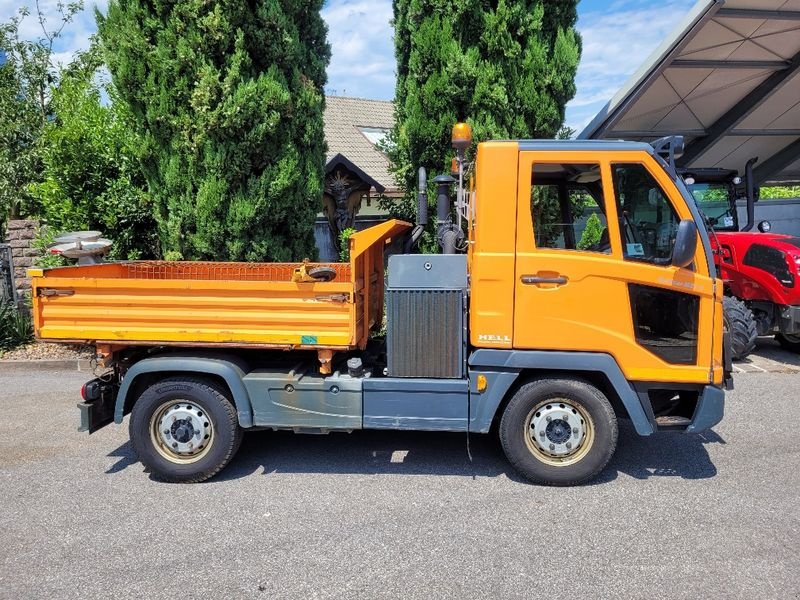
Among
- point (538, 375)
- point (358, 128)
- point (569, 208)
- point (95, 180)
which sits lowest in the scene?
point (538, 375)

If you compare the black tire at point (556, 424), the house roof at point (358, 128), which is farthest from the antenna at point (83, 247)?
the house roof at point (358, 128)

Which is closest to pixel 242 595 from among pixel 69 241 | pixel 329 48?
pixel 69 241

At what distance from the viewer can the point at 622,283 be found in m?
4.02

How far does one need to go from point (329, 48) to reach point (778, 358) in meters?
7.66

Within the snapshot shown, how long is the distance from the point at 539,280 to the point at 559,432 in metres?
1.12

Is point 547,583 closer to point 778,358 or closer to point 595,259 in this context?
point 595,259

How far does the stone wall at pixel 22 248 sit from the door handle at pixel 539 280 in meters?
8.12

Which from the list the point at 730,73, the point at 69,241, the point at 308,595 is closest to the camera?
the point at 308,595

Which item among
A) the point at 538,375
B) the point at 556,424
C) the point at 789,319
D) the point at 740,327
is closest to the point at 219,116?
the point at 538,375

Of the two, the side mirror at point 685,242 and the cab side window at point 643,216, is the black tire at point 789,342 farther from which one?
the side mirror at point 685,242

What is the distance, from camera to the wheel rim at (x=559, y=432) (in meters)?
4.25

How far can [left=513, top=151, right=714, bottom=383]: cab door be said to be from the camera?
4.03 meters

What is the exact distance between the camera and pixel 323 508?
405cm

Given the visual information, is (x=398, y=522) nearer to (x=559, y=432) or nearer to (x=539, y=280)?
(x=559, y=432)
